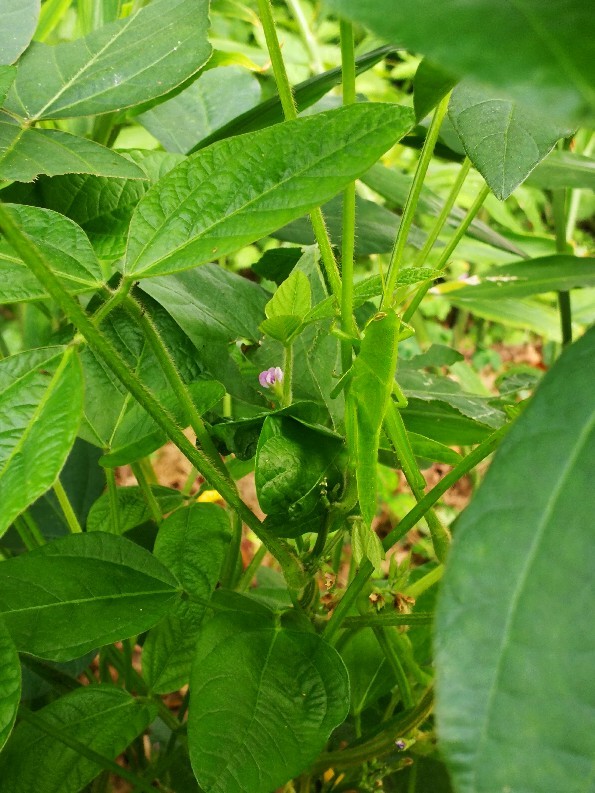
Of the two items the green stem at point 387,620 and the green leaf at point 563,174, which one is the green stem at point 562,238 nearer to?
the green leaf at point 563,174

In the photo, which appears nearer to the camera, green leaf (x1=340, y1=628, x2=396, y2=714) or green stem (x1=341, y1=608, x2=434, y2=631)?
green stem (x1=341, y1=608, x2=434, y2=631)

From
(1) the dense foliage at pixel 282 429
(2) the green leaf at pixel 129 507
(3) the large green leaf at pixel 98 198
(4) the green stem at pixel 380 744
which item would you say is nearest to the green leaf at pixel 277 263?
(1) the dense foliage at pixel 282 429

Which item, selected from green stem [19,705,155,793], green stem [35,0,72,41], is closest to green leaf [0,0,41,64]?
green stem [35,0,72,41]

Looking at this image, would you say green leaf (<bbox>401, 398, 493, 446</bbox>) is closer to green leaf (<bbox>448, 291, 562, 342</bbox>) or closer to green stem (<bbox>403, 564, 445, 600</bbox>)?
green stem (<bbox>403, 564, 445, 600</bbox>)

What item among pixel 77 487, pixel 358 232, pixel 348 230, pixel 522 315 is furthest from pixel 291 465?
pixel 522 315

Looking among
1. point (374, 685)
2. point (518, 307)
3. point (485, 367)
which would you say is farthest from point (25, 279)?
point (485, 367)

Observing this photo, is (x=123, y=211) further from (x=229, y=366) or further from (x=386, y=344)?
(x=386, y=344)
